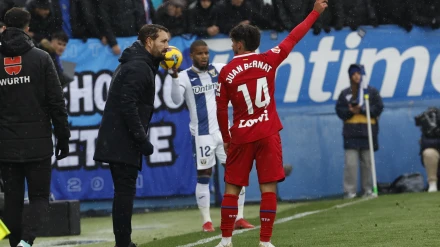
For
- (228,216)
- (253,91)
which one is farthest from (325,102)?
(228,216)

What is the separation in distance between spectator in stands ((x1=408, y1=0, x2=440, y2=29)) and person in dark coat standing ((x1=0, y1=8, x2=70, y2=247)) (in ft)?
30.7

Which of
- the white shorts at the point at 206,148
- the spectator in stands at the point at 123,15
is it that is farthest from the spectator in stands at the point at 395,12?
the white shorts at the point at 206,148

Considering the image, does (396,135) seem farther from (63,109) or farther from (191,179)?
(63,109)

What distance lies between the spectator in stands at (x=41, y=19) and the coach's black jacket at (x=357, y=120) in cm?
470

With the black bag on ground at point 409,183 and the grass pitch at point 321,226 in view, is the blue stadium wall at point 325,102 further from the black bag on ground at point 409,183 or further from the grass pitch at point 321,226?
the grass pitch at point 321,226

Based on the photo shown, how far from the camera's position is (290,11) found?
17156 mm

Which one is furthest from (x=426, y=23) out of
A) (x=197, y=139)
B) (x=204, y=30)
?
(x=197, y=139)

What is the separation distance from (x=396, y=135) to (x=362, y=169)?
78cm

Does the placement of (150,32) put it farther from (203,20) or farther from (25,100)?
(203,20)

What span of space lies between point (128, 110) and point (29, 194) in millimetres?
1197

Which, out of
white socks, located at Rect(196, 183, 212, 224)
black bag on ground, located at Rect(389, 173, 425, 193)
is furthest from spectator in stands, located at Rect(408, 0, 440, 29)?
white socks, located at Rect(196, 183, 212, 224)

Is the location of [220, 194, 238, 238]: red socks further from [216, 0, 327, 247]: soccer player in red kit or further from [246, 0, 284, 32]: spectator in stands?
[246, 0, 284, 32]: spectator in stands

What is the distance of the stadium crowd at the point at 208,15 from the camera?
16828 millimetres

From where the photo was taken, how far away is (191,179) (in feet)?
55.3
